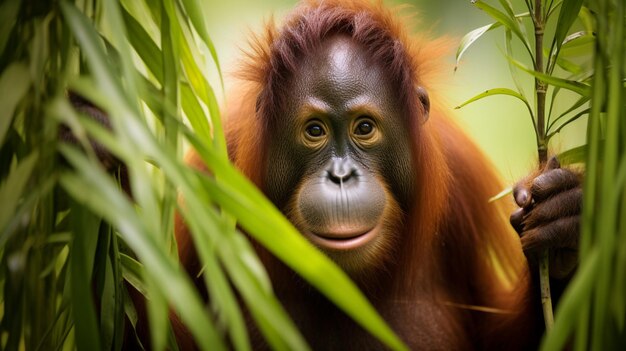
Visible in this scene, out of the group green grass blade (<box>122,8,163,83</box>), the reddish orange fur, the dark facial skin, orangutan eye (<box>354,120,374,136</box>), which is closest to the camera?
green grass blade (<box>122,8,163,83</box>)

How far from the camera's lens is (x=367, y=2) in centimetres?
237

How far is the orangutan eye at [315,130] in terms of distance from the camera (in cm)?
213

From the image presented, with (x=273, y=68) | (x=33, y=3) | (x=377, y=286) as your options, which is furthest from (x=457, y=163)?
(x=33, y=3)

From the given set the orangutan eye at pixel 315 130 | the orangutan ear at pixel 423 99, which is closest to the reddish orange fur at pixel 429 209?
the orangutan ear at pixel 423 99

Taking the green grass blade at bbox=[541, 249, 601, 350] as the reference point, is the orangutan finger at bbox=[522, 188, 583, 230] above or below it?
below

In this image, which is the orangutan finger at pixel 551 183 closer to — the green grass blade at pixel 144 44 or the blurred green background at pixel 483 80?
the green grass blade at pixel 144 44

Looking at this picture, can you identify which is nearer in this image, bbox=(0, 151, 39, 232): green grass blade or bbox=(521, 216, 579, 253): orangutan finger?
bbox=(0, 151, 39, 232): green grass blade

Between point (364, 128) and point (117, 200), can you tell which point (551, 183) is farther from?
point (117, 200)

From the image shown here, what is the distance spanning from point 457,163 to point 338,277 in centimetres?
188

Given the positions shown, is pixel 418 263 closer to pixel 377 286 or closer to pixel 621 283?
pixel 377 286

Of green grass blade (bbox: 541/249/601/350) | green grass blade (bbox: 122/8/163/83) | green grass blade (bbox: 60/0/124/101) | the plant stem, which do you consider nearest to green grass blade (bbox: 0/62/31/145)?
green grass blade (bbox: 60/0/124/101)

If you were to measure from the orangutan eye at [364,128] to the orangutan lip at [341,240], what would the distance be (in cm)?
32

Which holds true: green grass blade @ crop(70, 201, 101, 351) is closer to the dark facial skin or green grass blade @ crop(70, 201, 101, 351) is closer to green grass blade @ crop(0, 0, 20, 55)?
green grass blade @ crop(0, 0, 20, 55)

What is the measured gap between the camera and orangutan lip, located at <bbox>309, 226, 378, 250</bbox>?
1.92 meters
